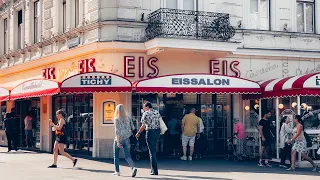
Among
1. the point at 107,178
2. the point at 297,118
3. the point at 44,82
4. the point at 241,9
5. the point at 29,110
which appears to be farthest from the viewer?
the point at 29,110

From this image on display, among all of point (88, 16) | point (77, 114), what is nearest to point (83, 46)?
point (88, 16)

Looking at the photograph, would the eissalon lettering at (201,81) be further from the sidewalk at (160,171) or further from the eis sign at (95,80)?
the sidewalk at (160,171)

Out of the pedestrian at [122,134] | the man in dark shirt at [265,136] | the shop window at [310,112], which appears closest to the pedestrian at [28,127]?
the pedestrian at [122,134]

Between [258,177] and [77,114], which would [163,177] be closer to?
[258,177]

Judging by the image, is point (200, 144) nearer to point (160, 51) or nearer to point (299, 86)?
point (160, 51)

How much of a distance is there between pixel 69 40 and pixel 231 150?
24.1 ft

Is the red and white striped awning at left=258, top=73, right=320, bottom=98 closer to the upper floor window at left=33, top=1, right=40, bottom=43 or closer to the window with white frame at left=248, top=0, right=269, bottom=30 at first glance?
the window with white frame at left=248, top=0, right=269, bottom=30

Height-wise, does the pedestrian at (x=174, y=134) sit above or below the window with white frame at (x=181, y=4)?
below

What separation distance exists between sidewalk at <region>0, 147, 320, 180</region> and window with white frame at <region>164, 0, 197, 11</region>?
5471 millimetres

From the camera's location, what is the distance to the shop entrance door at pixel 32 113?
23891 mm

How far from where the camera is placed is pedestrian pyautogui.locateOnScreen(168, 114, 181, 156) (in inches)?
767

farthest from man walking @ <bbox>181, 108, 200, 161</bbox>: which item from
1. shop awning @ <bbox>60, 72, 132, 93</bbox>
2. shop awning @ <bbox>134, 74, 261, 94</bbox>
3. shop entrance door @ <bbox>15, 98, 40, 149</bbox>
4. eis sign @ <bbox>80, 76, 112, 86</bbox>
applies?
shop entrance door @ <bbox>15, 98, 40, 149</bbox>

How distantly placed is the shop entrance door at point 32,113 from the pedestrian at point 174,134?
6.91m

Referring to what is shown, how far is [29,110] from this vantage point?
81.6 ft
